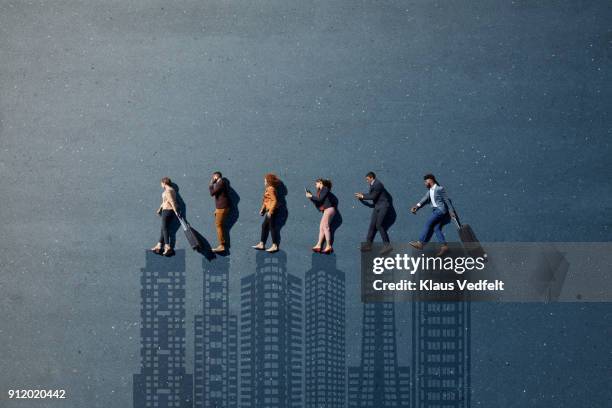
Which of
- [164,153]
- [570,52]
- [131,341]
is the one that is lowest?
[131,341]

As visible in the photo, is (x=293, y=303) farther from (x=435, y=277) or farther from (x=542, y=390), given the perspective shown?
(x=542, y=390)

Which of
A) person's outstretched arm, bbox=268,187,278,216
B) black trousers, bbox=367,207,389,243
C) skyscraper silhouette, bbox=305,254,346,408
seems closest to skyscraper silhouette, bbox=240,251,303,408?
skyscraper silhouette, bbox=305,254,346,408

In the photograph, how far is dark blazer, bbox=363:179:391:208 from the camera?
12.5 metres

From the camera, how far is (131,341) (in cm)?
1280

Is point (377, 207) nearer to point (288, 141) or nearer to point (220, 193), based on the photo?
point (288, 141)

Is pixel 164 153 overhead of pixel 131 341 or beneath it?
overhead

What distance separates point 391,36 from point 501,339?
7090 millimetres

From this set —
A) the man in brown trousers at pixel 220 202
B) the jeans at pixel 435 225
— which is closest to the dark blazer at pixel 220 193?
the man in brown trousers at pixel 220 202

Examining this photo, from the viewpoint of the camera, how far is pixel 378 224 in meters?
12.5

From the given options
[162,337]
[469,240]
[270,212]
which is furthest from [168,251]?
[469,240]

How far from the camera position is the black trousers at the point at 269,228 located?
1255 cm

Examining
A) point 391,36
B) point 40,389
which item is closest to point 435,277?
point 391,36

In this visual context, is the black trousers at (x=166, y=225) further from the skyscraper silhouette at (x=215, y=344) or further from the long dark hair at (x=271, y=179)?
the long dark hair at (x=271, y=179)

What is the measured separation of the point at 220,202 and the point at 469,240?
5.48 metres
